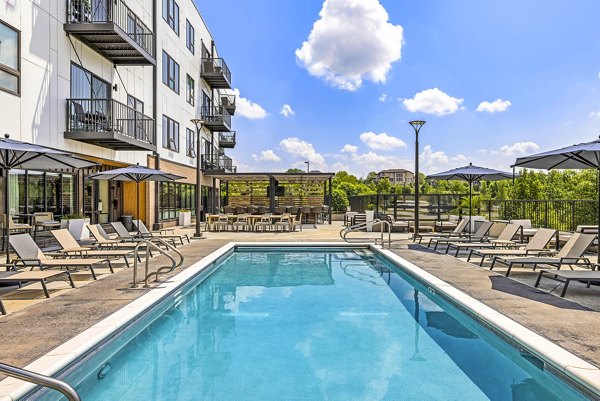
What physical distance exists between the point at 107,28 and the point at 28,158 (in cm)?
622

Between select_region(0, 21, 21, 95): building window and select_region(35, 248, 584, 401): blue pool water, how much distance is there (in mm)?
7173

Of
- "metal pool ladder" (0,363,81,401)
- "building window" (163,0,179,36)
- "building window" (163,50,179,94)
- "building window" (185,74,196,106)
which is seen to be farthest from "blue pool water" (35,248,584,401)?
"building window" (185,74,196,106)

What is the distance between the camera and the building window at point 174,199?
63.2 ft

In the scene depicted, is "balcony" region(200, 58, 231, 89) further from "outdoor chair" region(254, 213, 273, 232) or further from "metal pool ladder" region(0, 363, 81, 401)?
"metal pool ladder" region(0, 363, 81, 401)

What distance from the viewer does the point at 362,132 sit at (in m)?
31.6

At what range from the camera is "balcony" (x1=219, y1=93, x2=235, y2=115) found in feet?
101

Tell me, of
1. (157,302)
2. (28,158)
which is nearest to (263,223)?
(28,158)

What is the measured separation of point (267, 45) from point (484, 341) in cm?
2017

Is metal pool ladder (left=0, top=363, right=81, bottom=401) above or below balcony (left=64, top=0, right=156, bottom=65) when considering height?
below

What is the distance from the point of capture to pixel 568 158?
7730 mm

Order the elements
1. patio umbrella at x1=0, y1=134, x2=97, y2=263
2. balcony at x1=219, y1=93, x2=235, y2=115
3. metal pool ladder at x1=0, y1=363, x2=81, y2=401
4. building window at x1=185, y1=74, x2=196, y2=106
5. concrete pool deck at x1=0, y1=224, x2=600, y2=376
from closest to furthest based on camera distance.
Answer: metal pool ladder at x1=0, y1=363, x2=81, y2=401
concrete pool deck at x1=0, y1=224, x2=600, y2=376
patio umbrella at x1=0, y1=134, x2=97, y2=263
building window at x1=185, y1=74, x2=196, y2=106
balcony at x1=219, y1=93, x2=235, y2=115

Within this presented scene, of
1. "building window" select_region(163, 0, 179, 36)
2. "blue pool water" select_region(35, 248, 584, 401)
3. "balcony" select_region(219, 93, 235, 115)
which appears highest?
"building window" select_region(163, 0, 179, 36)

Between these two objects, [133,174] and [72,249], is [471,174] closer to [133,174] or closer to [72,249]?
[133,174]

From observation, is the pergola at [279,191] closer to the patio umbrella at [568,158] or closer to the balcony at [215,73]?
the balcony at [215,73]
